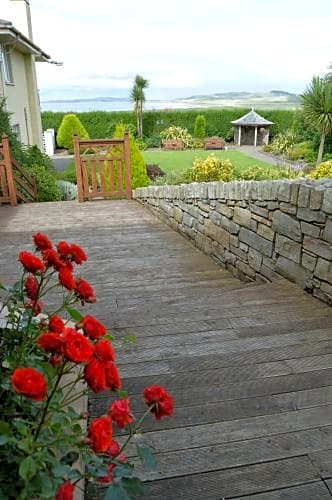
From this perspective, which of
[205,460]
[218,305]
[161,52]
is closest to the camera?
[205,460]

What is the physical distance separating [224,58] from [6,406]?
23896mm

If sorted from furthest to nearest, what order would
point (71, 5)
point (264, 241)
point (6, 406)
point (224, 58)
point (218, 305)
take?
point (224, 58), point (71, 5), point (264, 241), point (218, 305), point (6, 406)

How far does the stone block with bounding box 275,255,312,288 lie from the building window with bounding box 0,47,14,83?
9964mm

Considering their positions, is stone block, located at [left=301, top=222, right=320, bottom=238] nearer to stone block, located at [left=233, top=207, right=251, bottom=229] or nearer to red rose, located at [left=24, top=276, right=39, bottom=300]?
stone block, located at [left=233, top=207, right=251, bottom=229]

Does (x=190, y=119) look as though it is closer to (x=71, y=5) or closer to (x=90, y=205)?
(x=71, y=5)

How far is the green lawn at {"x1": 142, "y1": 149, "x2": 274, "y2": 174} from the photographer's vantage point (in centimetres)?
1623

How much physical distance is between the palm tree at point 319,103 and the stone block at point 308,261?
463 inches

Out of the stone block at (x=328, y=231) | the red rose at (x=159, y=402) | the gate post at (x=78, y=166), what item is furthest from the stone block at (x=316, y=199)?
the gate post at (x=78, y=166)

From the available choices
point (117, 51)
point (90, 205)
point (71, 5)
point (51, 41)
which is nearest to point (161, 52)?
point (117, 51)

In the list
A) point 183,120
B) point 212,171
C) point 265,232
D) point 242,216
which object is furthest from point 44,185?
point 183,120

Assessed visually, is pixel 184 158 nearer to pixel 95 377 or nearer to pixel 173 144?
pixel 173 144

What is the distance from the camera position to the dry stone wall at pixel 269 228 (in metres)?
2.29

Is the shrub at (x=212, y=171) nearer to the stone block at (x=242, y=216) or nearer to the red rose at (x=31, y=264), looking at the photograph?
the stone block at (x=242, y=216)

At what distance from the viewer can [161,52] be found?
77.0 ft
